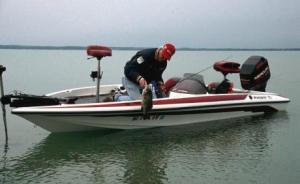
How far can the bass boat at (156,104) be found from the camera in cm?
814

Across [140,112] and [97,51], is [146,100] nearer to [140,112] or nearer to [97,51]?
[140,112]

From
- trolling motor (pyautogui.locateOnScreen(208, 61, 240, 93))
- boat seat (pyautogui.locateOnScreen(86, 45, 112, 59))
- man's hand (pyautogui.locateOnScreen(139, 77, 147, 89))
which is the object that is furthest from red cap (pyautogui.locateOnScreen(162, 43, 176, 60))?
trolling motor (pyautogui.locateOnScreen(208, 61, 240, 93))

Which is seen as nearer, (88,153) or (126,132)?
(88,153)

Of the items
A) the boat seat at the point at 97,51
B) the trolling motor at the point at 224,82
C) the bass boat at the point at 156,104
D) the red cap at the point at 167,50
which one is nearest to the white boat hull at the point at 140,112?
the bass boat at the point at 156,104

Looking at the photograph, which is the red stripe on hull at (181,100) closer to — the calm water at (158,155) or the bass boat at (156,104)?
the bass boat at (156,104)

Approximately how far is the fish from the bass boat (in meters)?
Result: 0.11

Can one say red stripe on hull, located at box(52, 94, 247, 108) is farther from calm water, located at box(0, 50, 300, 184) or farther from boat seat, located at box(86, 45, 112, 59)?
boat seat, located at box(86, 45, 112, 59)

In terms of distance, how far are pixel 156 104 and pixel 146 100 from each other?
1.85 feet

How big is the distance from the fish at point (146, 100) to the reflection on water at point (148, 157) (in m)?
0.67

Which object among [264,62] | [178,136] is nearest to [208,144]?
[178,136]

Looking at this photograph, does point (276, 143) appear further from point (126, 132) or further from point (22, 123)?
point (22, 123)

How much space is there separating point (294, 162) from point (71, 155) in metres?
4.03

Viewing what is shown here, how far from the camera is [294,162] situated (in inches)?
296

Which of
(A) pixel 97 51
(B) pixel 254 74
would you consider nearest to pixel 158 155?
(A) pixel 97 51
